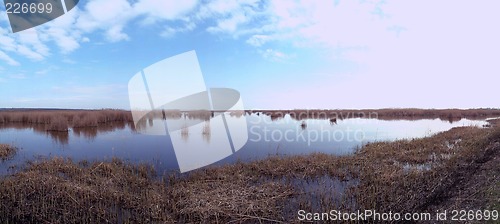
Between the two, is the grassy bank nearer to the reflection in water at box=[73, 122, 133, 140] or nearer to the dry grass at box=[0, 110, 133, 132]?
the reflection in water at box=[73, 122, 133, 140]

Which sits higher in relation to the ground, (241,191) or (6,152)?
(6,152)

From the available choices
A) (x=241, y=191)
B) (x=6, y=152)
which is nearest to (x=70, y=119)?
(x=6, y=152)

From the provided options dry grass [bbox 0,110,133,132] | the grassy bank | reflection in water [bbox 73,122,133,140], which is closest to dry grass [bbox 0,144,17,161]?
the grassy bank

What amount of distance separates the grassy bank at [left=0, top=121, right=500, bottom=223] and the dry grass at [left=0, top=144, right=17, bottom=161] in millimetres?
3973

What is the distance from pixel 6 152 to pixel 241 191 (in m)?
12.4

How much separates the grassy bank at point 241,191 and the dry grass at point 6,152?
397 centimetres

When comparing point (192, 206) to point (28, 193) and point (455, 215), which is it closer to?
point (28, 193)

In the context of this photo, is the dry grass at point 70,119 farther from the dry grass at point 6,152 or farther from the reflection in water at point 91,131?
the dry grass at point 6,152

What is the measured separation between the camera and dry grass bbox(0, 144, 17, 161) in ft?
39.4

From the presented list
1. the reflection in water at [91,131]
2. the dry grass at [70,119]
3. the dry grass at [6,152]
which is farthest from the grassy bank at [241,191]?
the dry grass at [70,119]

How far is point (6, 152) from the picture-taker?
1260 cm

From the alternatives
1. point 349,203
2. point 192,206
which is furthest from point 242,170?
point 349,203

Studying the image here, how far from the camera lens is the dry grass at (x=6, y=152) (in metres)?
12.0

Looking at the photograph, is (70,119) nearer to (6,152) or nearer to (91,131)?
(91,131)
